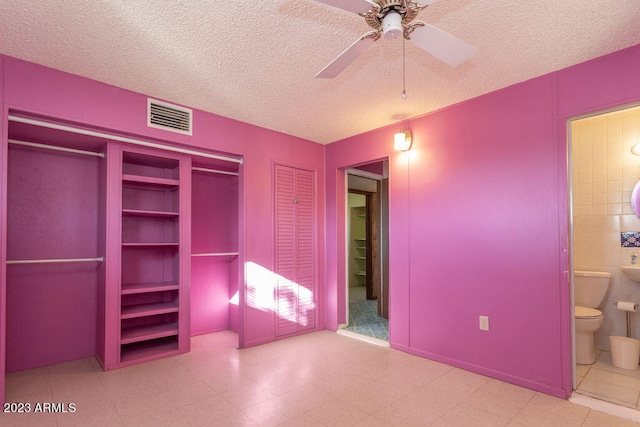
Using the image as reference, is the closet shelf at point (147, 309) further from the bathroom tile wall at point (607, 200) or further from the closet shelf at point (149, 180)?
the bathroom tile wall at point (607, 200)

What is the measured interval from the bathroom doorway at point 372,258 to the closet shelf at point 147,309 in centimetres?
210

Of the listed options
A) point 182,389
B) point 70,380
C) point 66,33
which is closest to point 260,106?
point 66,33

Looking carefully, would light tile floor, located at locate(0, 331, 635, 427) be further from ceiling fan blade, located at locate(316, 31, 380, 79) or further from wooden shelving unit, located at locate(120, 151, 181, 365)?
ceiling fan blade, located at locate(316, 31, 380, 79)

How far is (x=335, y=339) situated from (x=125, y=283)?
2.35m

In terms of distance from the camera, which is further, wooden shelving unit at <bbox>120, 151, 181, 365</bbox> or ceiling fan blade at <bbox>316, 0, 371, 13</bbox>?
wooden shelving unit at <bbox>120, 151, 181, 365</bbox>

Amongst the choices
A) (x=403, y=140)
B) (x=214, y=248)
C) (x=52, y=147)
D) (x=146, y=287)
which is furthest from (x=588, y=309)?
(x=52, y=147)

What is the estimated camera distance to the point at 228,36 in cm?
206

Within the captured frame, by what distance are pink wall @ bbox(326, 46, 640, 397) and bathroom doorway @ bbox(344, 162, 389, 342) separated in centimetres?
92

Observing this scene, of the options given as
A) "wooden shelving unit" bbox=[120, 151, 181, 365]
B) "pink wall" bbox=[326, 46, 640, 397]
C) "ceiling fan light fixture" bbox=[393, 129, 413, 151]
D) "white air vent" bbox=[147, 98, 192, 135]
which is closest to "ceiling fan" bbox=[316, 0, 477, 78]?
"pink wall" bbox=[326, 46, 640, 397]

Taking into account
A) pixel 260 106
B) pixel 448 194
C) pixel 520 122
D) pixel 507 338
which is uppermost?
pixel 260 106

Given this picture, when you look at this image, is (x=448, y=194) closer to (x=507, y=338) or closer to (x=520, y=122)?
(x=520, y=122)

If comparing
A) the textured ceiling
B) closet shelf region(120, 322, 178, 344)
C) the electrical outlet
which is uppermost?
the textured ceiling

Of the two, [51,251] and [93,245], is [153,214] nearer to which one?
[93,245]

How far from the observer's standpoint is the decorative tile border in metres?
3.17
